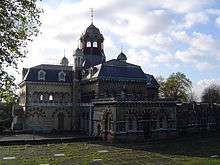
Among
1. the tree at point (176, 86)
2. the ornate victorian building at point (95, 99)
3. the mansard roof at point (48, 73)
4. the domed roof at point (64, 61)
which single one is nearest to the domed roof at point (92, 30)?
the ornate victorian building at point (95, 99)

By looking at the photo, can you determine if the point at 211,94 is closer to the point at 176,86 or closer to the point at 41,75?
the point at 176,86

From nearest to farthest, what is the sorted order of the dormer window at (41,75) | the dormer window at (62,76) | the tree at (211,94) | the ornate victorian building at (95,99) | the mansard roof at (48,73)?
1. the ornate victorian building at (95,99)
2. the mansard roof at (48,73)
3. the dormer window at (41,75)
4. the dormer window at (62,76)
5. the tree at (211,94)

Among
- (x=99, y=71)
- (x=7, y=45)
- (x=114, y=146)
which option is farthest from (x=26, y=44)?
(x=99, y=71)

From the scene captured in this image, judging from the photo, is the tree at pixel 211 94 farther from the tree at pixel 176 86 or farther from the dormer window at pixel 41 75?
the dormer window at pixel 41 75

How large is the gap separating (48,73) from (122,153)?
30.8m

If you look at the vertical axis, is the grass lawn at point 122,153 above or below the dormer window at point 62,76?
below

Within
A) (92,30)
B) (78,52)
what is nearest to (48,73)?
(78,52)

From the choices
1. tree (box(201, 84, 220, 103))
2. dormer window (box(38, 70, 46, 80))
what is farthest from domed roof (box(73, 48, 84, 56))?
tree (box(201, 84, 220, 103))

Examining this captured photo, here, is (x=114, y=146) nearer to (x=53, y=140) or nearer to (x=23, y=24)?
(x=53, y=140)

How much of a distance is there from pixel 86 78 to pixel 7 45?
42495 millimetres

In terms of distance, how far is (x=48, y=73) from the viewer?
64.8 m

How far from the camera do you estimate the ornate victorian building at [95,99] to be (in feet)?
170

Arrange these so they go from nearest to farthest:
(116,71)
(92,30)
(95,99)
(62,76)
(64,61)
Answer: (95,99) < (116,71) < (62,76) < (92,30) < (64,61)

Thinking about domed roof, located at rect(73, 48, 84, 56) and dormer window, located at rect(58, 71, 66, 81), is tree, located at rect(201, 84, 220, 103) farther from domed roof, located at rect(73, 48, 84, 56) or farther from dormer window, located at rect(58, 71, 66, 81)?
dormer window, located at rect(58, 71, 66, 81)
